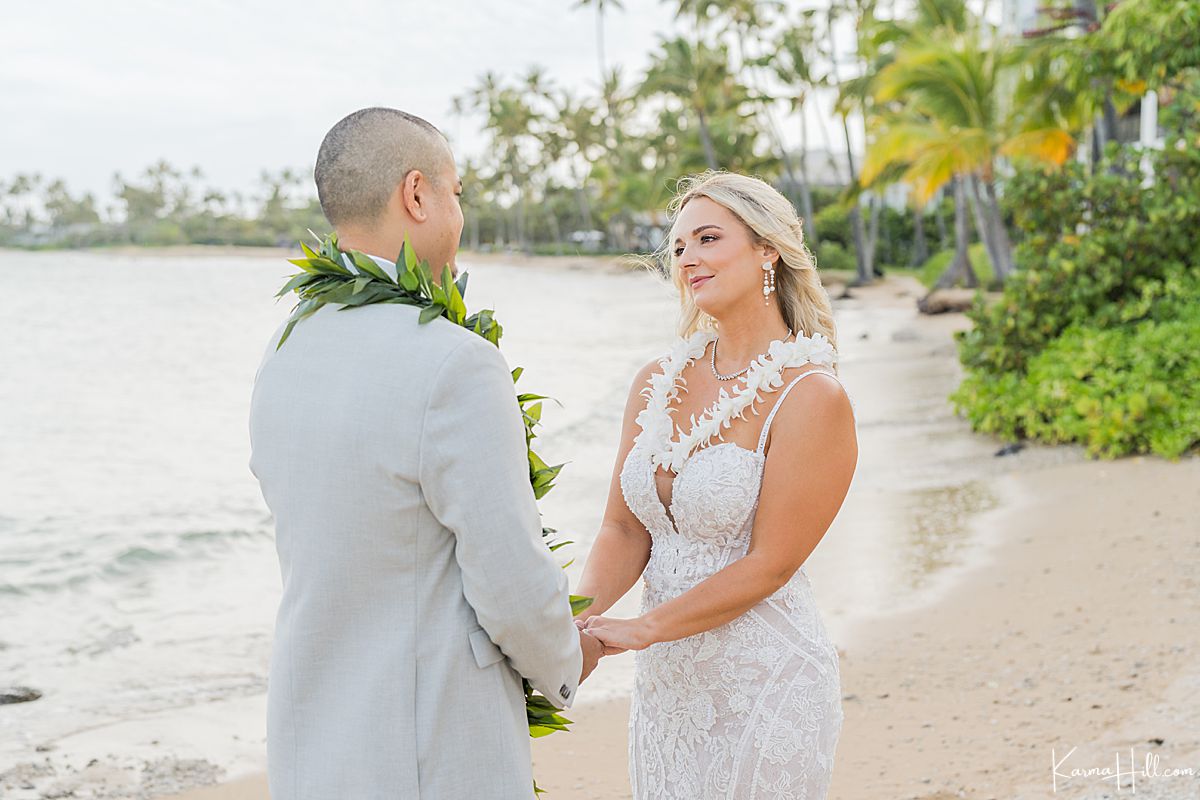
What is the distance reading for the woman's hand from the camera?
2.59 meters

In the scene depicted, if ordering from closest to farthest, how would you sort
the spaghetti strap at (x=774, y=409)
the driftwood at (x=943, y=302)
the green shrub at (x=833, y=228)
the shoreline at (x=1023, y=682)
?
the spaghetti strap at (x=774, y=409), the shoreline at (x=1023, y=682), the driftwood at (x=943, y=302), the green shrub at (x=833, y=228)

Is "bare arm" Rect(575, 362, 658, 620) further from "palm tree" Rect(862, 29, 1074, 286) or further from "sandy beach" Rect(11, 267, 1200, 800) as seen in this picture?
"palm tree" Rect(862, 29, 1074, 286)

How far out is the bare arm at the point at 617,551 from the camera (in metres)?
2.96

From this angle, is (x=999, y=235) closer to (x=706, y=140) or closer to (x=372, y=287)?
(x=706, y=140)

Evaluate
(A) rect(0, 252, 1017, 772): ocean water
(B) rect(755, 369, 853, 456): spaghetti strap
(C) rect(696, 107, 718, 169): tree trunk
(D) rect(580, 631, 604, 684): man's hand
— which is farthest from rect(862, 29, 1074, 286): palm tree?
(D) rect(580, 631, 604, 684): man's hand

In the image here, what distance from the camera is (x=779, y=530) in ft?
8.67

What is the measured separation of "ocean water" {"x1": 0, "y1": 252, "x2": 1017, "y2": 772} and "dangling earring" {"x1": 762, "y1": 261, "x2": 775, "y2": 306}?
3783 mm

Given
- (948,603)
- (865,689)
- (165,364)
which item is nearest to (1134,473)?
(948,603)

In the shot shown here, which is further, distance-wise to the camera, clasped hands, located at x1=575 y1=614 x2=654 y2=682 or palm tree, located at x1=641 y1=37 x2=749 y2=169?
palm tree, located at x1=641 y1=37 x2=749 y2=169

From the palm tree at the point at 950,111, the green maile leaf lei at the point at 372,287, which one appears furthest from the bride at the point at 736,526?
the palm tree at the point at 950,111

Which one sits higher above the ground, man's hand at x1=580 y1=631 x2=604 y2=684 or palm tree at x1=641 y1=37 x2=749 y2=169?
palm tree at x1=641 y1=37 x2=749 y2=169

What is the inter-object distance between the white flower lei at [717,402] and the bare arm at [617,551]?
3.9 inches

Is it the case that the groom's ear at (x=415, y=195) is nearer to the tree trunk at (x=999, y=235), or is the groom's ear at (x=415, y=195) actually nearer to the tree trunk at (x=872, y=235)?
the tree trunk at (x=999, y=235)

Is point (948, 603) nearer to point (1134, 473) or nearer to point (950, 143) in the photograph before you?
point (1134, 473)
